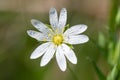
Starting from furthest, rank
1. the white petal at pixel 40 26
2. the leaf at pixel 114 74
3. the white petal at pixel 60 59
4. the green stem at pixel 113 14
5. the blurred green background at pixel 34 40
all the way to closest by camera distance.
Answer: the blurred green background at pixel 34 40 < the green stem at pixel 113 14 < the leaf at pixel 114 74 < the white petal at pixel 40 26 < the white petal at pixel 60 59

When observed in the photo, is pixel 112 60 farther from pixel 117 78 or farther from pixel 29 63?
pixel 29 63

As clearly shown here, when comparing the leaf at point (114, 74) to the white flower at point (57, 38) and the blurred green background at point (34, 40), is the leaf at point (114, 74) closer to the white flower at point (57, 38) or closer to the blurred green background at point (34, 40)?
the white flower at point (57, 38)

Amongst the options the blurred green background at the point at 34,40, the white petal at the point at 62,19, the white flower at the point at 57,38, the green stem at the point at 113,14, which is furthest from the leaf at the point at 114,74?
the blurred green background at the point at 34,40

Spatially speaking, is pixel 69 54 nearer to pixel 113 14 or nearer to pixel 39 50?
pixel 39 50

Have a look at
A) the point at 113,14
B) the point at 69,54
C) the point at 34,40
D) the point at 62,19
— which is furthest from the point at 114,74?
the point at 34,40

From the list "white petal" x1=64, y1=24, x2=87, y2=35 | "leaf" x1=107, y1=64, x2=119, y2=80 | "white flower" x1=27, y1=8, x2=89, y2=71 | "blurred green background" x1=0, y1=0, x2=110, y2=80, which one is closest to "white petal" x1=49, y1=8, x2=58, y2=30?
"white flower" x1=27, y1=8, x2=89, y2=71
